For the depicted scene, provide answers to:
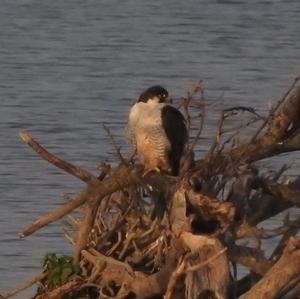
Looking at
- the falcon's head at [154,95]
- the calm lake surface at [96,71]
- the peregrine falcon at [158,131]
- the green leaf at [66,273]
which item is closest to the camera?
the green leaf at [66,273]

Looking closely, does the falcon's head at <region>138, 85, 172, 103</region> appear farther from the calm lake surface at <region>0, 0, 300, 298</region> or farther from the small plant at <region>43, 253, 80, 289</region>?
the calm lake surface at <region>0, 0, 300, 298</region>

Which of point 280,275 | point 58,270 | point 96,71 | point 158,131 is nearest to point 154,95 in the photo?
point 158,131

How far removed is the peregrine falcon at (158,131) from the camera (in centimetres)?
1034

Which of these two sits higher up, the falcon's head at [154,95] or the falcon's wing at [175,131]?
the falcon's head at [154,95]

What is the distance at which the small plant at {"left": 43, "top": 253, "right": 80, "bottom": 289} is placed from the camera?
388 inches

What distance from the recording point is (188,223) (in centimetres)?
942

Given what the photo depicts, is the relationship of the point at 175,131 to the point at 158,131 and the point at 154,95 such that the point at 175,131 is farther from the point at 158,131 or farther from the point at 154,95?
the point at 154,95

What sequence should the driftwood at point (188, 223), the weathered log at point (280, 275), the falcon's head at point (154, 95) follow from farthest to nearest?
the falcon's head at point (154, 95)
the driftwood at point (188, 223)
the weathered log at point (280, 275)

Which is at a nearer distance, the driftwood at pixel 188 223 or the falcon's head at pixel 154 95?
the driftwood at pixel 188 223

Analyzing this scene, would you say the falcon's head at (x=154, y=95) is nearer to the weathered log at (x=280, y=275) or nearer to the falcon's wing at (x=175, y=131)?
the falcon's wing at (x=175, y=131)

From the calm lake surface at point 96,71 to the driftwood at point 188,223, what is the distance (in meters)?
2.41

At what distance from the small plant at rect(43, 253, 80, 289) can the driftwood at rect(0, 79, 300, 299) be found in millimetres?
14

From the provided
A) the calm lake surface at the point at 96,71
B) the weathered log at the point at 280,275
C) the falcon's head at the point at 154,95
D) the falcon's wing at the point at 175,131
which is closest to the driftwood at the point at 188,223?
the weathered log at the point at 280,275

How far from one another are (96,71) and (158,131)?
860cm
